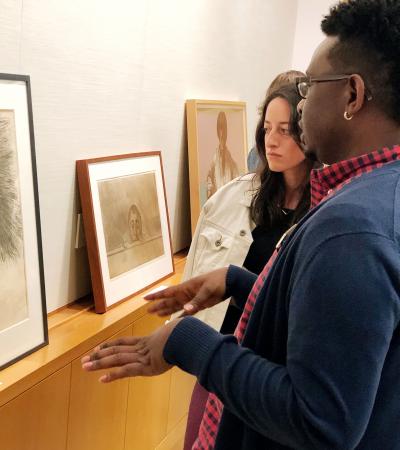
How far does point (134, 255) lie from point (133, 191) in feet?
0.83

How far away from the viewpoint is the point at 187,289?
1.22 meters

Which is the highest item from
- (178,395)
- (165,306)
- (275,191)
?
(275,191)

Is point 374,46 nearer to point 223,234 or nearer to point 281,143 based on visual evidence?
point 281,143

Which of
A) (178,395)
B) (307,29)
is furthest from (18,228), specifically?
(307,29)

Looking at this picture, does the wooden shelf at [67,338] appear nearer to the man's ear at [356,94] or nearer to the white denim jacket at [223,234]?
the white denim jacket at [223,234]

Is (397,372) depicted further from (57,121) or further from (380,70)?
(57,121)

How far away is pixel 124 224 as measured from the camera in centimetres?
187

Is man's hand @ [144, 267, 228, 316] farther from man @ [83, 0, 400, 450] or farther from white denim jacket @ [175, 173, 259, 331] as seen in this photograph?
white denim jacket @ [175, 173, 259, 331]

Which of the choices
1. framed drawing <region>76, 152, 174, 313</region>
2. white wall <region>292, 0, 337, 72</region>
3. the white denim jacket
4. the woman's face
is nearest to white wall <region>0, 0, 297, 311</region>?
framed drawing <region>76, 152, 174, 313</region>

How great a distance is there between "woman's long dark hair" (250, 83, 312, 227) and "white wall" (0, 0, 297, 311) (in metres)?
0.52

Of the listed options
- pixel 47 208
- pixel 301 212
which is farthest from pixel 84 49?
pixel 301 212

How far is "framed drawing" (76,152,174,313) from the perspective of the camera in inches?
67.4

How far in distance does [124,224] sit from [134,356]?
3.38ft

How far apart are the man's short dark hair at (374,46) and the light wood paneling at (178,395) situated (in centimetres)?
176
